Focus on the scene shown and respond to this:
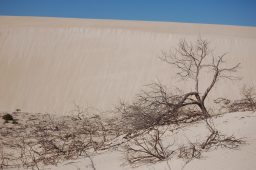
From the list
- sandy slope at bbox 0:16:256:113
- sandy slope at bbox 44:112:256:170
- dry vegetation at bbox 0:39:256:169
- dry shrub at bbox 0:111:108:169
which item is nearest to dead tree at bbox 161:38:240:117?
dry vegetation at bbox 0:39:256:169

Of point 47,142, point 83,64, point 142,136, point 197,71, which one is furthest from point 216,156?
point 83,64

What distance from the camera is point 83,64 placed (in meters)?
16.0

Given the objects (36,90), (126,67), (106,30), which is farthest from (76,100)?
(106,30)

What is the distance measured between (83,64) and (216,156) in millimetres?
12971

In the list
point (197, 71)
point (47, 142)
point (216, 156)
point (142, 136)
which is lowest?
point (216, 156)

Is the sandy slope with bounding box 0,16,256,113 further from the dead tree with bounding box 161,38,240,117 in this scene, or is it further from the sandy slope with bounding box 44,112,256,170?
the sandy slope with bounding box 44,112,256,170

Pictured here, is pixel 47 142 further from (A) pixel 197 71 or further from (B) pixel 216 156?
(B) pixel 216 156

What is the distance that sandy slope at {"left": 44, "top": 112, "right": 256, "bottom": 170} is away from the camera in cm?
315

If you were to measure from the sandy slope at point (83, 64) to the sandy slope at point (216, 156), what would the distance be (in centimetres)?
794

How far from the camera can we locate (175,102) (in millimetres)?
6289

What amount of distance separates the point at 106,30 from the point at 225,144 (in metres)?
16.2

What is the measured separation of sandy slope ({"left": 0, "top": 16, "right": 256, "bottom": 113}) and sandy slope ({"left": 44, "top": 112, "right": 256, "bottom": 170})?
7942 mm

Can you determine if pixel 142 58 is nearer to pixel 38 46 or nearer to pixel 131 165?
pixel 38 46

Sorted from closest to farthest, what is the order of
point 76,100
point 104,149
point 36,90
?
Answer: point 104,149 → point 76,100 → point 36,90
